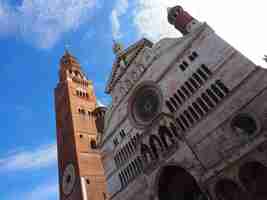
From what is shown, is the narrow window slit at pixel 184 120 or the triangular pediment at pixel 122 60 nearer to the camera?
the narrow window slit at pixel 184 120

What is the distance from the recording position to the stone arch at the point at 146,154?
17016 mm

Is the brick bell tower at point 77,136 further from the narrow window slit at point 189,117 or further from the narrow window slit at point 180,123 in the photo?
the narrow window slit at point 189,117

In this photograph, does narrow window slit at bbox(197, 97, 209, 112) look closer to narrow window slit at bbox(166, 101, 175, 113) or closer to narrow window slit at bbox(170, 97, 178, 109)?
narrow window slit at bbox(170, 97, 178, 109)

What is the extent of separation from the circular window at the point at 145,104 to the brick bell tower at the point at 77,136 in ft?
31.7

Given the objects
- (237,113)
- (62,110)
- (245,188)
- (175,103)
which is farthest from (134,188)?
(62,110)

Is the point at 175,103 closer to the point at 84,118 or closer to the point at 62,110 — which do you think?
the point at 84,118

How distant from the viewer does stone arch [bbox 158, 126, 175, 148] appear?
15.8m

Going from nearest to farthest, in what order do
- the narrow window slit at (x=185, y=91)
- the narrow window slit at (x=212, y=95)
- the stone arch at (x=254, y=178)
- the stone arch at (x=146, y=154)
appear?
the stone arch at (x=254, y=178), the narrow window slit at (x=212, y=95), the narrow window slit at (x=185, y=91), the stone arch at (x=146, y=154)

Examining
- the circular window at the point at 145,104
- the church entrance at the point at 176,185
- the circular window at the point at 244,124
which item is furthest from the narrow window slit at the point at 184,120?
the circular window at the point at 244,124

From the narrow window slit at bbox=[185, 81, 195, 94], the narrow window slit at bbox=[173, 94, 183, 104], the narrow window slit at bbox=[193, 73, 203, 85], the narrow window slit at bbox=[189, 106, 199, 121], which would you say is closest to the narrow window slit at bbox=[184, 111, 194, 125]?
the narrow window slit at bbox=[189, 106, 199, 121]

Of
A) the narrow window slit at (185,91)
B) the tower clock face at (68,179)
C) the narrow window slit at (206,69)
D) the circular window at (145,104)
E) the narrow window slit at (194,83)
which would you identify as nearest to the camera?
the narrow window slit at (206,69)

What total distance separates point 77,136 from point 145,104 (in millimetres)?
12351

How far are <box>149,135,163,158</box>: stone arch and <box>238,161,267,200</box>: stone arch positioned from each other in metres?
5.98

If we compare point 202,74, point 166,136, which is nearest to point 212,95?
point 202,74
